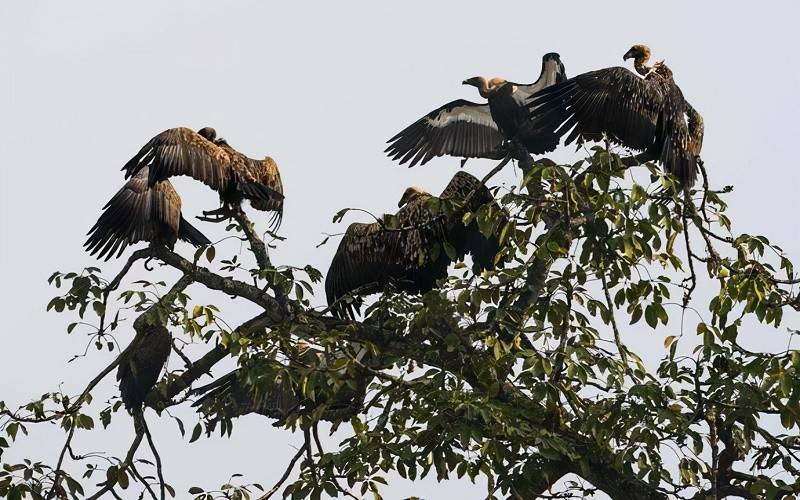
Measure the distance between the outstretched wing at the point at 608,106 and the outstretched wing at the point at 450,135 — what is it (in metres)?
2.64

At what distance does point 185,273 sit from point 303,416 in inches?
38.3

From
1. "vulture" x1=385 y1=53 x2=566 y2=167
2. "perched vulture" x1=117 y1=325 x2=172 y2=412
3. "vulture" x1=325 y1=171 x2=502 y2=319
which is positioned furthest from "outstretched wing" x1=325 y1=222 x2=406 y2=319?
"vulture" x1=385 y1=53 x2=566 y2=167

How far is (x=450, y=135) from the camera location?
1015 cm

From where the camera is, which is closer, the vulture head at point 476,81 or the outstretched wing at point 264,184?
the outstretched wing at point 264,184

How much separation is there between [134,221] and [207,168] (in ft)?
2.13

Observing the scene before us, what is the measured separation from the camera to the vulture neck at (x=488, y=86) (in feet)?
31.5

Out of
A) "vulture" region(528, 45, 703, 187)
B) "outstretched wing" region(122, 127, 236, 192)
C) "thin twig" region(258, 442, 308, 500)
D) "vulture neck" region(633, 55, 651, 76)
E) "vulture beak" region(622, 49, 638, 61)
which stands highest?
"vulture beak" region(622, 49, 638, 61)

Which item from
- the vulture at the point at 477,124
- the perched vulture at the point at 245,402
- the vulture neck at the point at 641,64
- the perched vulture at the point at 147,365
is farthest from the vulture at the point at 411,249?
the vulture at the point at 477,124

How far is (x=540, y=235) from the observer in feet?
18.4

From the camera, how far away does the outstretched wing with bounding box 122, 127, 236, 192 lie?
676 centimetres

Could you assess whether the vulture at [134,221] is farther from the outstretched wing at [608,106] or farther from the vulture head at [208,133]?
the outstretched wing at [608,106]

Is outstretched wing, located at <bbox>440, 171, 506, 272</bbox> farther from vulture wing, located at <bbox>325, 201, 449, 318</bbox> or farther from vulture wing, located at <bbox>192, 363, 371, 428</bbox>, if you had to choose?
vulture wing, located at <bbox>192, 363, 371, 428</bbox>

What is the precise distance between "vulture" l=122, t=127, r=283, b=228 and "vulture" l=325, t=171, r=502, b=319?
28.9 inches

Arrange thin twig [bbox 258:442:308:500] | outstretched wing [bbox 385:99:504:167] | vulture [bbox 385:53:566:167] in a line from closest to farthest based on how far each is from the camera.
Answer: thin twig [bbox 258:442:308:500]
vulture [bbox 385:53:566:167]
outstretched wing [bbox 385:99:504:167]
